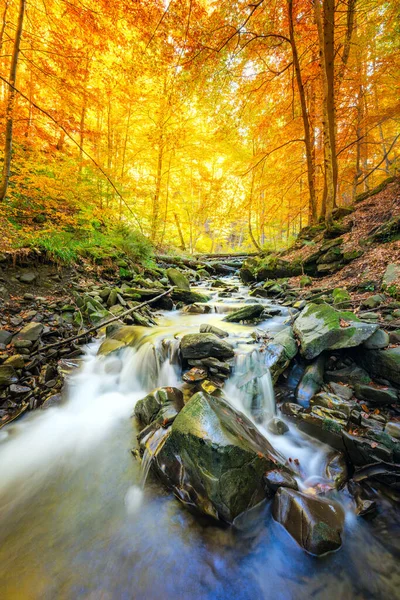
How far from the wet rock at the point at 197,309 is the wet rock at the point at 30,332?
3.96 meters

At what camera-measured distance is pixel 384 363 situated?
329 cm

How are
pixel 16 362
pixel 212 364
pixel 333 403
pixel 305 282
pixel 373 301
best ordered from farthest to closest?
1. pixel 305 282
2. pixel 373 301
3. pixel 212 364
4. pixel 16 362
5. pixel 333 403

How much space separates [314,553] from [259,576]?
1.58ft

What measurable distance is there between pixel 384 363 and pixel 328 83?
9.53 metres

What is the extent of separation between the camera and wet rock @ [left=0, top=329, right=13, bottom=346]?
166 inches

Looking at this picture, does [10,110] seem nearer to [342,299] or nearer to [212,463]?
[212,463]

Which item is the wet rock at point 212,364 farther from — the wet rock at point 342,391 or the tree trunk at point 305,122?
the tree trunk at point 305,122

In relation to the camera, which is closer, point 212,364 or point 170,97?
point 212,364

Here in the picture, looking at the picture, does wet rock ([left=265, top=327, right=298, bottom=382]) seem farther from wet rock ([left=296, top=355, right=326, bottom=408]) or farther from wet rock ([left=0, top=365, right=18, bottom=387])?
wet rock ([left=0, top=365, right=18, bottom=387])

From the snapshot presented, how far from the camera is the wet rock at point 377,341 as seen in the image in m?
3.42

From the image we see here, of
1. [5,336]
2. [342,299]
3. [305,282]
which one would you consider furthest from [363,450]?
[305,282]

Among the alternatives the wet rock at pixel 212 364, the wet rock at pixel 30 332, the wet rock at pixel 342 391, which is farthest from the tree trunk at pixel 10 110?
the wet rock at pixel 342 391

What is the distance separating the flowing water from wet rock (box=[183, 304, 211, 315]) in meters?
4.21

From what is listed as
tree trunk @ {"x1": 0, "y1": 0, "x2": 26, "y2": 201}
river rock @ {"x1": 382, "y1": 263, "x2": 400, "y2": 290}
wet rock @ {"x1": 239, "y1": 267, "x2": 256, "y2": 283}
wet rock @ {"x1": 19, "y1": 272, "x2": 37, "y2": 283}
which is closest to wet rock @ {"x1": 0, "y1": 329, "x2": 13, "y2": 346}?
wet rock @ {"x1": 19, "y1": 272, "x2": 37, "y2": 283}
